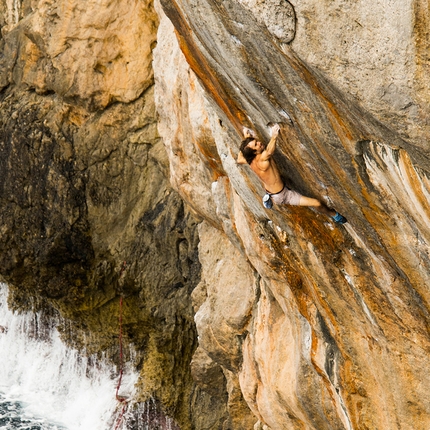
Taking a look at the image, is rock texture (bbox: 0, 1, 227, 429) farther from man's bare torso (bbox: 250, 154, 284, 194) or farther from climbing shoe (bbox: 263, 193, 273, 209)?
man's bare torso (bbox: 250, 154, 284, 194)

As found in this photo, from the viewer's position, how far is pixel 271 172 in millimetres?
6816

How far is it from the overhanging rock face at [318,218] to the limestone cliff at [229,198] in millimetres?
25

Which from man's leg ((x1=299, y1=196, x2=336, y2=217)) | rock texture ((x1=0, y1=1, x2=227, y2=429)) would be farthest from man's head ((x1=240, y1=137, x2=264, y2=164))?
rock texture ((x1=0, y1=1, x2=227, y2=429))

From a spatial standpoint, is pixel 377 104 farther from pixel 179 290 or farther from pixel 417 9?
pixel 179 290

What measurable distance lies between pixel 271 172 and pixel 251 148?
13.8 inches

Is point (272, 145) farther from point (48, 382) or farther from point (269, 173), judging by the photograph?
point (48, 382)

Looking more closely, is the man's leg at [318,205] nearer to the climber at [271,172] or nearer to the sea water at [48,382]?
the climber at [271,172]

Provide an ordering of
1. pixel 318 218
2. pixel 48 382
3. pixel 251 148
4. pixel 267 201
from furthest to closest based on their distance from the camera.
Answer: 1. pixel 48 382
2. pixel 267 201
3. pixel 318 218
4. pixel 251 148

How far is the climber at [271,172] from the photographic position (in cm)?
660

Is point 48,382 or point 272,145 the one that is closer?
point 272,145

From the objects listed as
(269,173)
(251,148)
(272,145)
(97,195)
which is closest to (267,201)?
(269,173)

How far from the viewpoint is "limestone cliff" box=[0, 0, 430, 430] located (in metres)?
5.57

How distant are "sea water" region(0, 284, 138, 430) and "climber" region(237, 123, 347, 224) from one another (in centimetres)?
1118

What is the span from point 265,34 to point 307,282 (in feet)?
11.7
